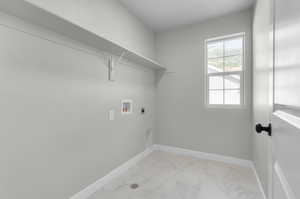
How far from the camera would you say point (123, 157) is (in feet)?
7.26

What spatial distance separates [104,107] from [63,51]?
0.82m

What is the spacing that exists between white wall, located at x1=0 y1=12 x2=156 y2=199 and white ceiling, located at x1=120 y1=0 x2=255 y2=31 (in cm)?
118

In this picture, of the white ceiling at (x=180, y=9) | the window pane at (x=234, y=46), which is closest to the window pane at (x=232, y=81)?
the window pane at (x=234, y=46)

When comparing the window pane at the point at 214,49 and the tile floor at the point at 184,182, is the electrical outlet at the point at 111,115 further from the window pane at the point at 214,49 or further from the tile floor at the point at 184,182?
the window pane at the point at 214,49

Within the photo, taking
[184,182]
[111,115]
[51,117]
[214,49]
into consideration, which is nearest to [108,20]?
[111,115]

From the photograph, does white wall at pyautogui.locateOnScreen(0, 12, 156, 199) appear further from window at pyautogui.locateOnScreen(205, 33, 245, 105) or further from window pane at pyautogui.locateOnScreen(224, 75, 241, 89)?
window pane at pyautogui.locateOnScreen(224, 75, 241, 89)

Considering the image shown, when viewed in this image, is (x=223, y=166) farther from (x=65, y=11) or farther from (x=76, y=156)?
(x=65, y=11)

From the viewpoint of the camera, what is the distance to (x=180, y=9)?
234cm

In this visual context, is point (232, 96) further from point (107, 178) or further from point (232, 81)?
point (107, 178)

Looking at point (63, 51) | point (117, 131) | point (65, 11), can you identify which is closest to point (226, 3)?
point (65, 11)

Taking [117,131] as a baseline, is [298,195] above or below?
above

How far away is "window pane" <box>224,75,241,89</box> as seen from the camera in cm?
249

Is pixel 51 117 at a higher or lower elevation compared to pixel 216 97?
lower

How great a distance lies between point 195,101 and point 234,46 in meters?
1.24
